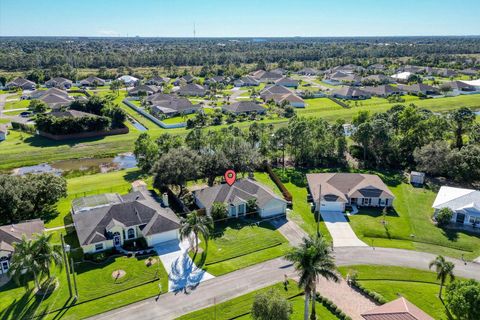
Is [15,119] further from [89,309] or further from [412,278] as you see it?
[412,278]

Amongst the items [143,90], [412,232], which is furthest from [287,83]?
[412,232]

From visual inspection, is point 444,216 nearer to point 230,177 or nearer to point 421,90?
point 230,177

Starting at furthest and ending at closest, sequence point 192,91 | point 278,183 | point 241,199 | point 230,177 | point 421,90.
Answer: point 421,90 → point 192,91 → point 278,183 → point 230,177 → point 241,199

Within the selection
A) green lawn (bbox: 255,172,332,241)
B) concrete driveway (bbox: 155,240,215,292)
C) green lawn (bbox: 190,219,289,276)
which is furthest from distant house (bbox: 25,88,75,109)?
green lawn (bbox: 190,219,289,276)

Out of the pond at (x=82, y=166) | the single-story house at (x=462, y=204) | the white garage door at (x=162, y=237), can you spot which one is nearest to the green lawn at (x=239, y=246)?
the white garage door at (x=162, y=237)

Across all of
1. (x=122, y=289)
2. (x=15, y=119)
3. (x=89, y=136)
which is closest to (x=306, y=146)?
(x=122, y=289)

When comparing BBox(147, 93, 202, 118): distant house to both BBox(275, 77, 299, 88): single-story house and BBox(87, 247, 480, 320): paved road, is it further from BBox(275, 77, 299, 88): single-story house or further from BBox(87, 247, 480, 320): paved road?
BBox(87, 247, 480, 320): paved road
